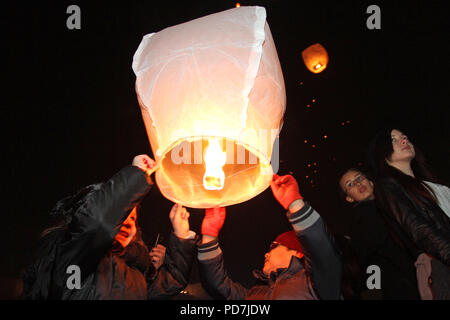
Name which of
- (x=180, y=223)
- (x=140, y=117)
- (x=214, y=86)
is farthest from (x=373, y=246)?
(x=140, y=117)

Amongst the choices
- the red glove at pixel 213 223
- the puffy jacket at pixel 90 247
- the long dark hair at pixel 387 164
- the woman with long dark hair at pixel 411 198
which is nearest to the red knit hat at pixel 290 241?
the red glove at pixel 213 223

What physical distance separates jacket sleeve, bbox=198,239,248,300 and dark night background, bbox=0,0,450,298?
0.74 m

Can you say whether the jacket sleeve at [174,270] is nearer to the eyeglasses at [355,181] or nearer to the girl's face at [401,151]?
the eyeglasses at [355,181]

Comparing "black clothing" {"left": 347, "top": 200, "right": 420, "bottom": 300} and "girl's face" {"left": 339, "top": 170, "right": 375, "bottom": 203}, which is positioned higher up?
"girl's face" {"left": 339, "top": 170, "right": 375, "bottom": 203}

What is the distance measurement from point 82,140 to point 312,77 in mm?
1572

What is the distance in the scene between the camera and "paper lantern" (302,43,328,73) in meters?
2.18

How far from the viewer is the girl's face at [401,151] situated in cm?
166

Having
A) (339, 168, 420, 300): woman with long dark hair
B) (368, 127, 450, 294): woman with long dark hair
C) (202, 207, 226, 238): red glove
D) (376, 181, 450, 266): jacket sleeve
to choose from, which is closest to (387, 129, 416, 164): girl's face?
(368, 127, 450, 294): woman with long dark hair

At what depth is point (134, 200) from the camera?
1.14m

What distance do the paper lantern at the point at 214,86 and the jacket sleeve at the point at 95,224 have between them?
246 millimetres

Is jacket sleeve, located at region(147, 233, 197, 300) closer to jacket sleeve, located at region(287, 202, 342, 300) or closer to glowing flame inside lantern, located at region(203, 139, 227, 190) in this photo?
jacket sleeve, located at region(287, 202, 342, 300)

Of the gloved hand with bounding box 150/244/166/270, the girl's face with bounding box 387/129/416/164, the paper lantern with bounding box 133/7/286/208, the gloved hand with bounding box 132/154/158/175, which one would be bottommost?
the gloved hand with bounding box 150/244/166/270
